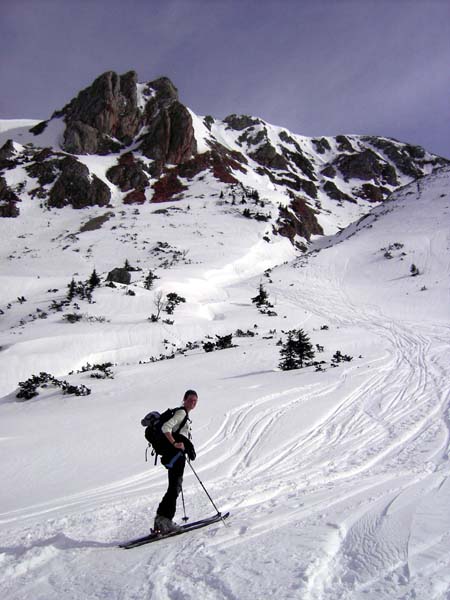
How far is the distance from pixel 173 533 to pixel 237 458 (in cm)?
238

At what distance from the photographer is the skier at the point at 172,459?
4047mm

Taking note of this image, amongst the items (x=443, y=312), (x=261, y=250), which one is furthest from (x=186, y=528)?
(x=261, y=250)

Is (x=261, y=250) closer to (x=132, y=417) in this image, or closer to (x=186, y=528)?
(x=132, y=417)

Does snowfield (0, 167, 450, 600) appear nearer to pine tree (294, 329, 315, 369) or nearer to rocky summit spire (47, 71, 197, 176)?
pine tree (294, 329, 315, 369)

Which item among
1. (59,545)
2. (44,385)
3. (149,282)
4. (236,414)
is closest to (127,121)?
(149,282)

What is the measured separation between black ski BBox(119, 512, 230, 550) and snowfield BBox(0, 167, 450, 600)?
99 millimetres

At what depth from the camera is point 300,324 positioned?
21.2 meters

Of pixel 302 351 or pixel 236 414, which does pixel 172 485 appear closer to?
pixel 236 414

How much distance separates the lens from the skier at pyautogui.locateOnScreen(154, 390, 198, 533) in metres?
4.05

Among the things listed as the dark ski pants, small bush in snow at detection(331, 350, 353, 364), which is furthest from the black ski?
small bush in snow at detection(331, 350, 353, 364)

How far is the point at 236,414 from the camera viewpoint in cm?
836

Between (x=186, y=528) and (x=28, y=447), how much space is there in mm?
4339

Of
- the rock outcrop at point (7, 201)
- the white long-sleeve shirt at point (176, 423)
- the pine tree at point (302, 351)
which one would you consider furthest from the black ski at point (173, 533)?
the rock outcrop at point (7, 201)

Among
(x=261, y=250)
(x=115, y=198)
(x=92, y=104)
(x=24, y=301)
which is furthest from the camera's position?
(x=92, y=104)
